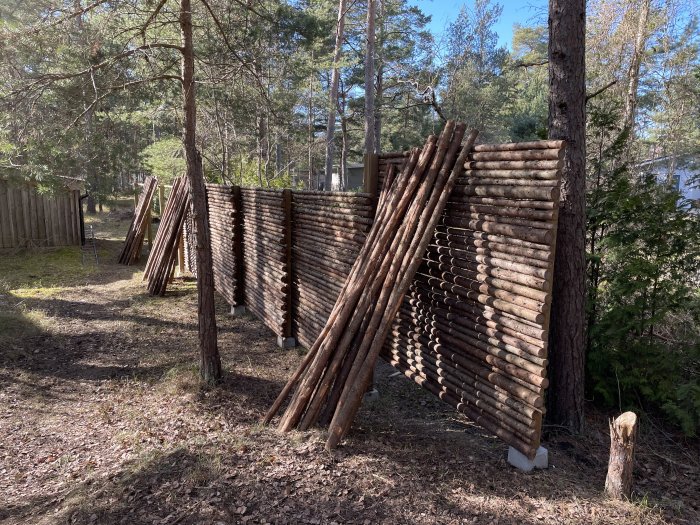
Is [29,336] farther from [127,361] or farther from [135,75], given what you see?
[135,75]

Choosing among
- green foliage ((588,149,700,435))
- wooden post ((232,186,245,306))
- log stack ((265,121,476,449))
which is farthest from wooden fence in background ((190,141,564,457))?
wooden post ((232,186,245,306))

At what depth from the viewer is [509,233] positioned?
317cm

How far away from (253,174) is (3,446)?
13429 millimetres

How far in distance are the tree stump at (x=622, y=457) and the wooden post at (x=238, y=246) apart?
255 inches

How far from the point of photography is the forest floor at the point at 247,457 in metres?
2.97

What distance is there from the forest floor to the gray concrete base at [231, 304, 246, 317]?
1.56 m

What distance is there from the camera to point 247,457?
3.61m

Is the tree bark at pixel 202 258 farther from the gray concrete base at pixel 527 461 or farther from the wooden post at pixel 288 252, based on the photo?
the gray concrete base at pixel 527 461

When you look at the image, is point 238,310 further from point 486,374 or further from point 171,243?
point 486,374

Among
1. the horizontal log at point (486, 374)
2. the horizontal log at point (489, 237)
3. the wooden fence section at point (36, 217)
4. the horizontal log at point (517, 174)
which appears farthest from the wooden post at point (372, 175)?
the wooden fence section at point (36, 217)

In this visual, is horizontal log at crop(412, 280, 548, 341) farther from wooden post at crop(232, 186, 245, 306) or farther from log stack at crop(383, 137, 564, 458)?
wooden post at crop(232, 186, 245, 306)

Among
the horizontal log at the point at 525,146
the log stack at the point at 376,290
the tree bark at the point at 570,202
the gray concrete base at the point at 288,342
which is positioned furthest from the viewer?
the gray concrete base at the point at 288,342

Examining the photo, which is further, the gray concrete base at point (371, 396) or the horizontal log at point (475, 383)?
the gray concrete base at point (371, 396)

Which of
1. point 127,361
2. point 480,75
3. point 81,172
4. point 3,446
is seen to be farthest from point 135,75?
point 480,75
